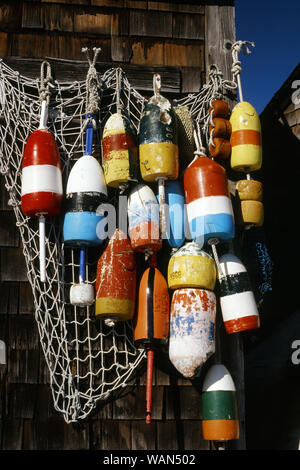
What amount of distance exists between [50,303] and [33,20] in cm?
203

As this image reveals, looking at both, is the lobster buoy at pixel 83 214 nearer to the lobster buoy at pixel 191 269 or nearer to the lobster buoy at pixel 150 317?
the lobster buoy at pixel 150 317

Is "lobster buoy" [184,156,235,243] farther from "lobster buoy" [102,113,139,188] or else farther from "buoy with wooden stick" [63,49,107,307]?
"buoy with wooden stick" [63,49,107,307]

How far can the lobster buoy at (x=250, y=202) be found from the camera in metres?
3.55

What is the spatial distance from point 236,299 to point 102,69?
186 centimetres

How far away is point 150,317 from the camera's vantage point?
3205 mm

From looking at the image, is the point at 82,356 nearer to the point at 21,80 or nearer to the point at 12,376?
the point at 12,376

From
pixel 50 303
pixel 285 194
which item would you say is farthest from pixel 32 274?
pixel 285 194

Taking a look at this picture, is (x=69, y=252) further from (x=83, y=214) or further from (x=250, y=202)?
(x=250, y=202)

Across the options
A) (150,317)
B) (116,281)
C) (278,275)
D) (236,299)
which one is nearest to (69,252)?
(116,281)

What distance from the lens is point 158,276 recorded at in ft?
10.9

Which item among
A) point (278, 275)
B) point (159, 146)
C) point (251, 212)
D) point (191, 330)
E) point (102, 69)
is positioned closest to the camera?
point (191, 330)

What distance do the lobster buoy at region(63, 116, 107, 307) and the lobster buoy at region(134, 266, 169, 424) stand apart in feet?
1.02

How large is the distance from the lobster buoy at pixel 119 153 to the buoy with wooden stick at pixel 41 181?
314mm
